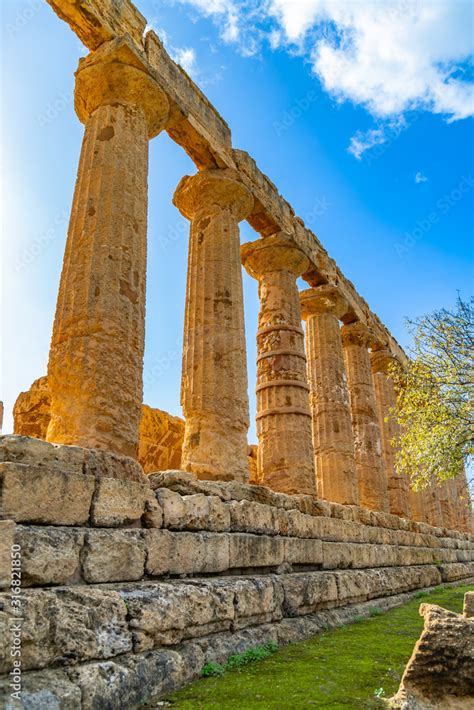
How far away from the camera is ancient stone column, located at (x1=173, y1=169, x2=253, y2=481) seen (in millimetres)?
7801

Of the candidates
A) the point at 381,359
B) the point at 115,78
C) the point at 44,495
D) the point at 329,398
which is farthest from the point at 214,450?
the point at 381,359

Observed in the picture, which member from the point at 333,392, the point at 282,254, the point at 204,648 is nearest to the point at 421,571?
the point at 333,392

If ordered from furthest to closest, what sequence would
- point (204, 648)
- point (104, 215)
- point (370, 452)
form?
1. point (370, 452)
2. point (104, 215)
3. point (204, 648)

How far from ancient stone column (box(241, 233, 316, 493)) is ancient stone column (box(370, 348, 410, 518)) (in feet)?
19.9

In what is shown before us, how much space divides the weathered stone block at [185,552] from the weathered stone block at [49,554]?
806mm

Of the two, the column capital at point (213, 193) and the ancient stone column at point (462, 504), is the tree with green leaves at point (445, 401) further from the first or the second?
the ancient stone column at point (462, 504)

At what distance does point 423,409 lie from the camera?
12031 mm

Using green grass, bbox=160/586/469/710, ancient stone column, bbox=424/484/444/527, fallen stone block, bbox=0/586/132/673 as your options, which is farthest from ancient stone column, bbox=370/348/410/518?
fallen stone block, bbox=0/586/132/673

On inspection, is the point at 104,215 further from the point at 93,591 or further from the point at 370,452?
the point at 370,452

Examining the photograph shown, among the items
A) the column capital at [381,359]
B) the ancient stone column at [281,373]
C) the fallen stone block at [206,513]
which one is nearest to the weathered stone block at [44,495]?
the fallen stone block at [206,513]

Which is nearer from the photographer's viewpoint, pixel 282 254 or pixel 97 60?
pixel 97 60

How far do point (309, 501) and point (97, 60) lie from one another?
6958 mm

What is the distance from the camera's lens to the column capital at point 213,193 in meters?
9.66

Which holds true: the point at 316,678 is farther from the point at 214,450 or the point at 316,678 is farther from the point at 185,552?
the point at 214,450
